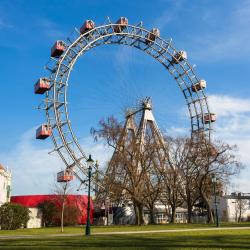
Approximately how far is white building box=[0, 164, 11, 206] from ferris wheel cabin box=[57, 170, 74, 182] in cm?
1969

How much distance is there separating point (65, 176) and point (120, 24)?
21.8 meters

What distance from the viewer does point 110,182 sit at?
155ft

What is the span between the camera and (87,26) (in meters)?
52.8

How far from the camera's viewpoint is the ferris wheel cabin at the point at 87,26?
5294 centimetres

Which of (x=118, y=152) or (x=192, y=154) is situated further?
(x=192, y=154)

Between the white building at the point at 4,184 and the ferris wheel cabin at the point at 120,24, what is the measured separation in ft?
97.7

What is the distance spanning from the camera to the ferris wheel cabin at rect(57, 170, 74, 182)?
49656mm

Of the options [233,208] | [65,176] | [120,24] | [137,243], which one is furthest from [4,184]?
[137,243]

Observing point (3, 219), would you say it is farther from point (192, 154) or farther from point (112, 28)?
point (112, 28)

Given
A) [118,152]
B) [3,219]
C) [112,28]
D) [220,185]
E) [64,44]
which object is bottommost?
[3,219]

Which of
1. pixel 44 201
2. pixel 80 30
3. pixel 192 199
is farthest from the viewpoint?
pixel 44 201

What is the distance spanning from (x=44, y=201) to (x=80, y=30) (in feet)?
108

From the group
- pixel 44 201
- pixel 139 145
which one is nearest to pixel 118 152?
Result: pixel 139 145

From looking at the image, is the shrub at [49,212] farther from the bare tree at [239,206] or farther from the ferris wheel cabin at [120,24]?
the bare tree at [239,206]
